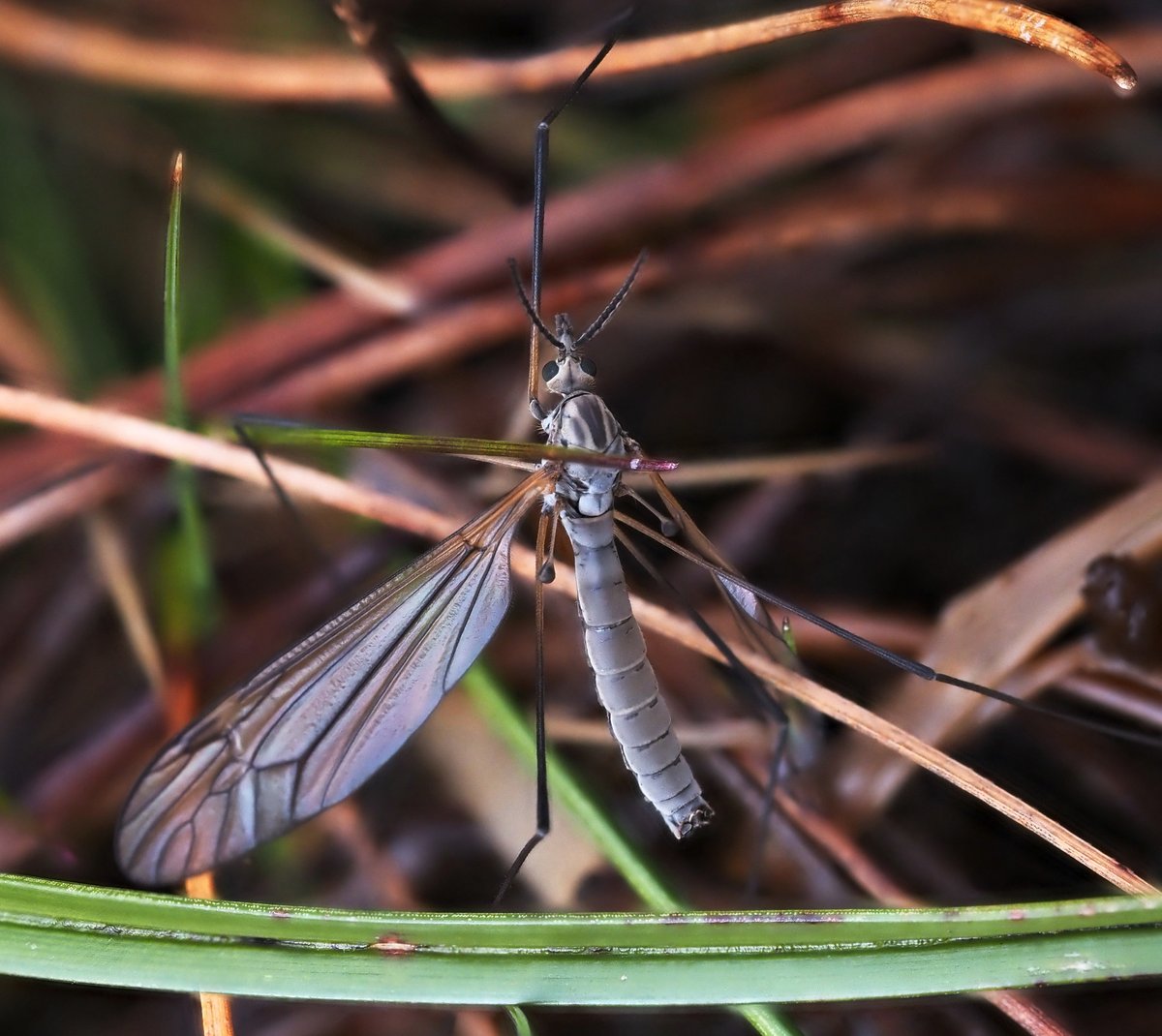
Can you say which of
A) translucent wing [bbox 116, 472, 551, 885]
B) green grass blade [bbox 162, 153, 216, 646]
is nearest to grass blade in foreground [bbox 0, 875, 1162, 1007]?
translucent wing [bbox 116, 472, 551, 885]

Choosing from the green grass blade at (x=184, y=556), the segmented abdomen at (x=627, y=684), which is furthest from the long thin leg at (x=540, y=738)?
the green grass blade at (x=184, y=556)

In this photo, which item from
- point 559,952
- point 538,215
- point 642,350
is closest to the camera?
point 559,952

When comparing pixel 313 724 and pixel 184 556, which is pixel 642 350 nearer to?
pixel 184 556

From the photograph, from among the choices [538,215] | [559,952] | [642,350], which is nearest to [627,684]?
[559,952]

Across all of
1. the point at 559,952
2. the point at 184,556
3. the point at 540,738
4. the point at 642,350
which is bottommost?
the point at 559,952

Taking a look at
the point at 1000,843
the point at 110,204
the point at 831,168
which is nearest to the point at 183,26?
the point at 110,204

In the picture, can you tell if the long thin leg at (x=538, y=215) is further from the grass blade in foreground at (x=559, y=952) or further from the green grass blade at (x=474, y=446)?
the grass blade in foreground at (x=559, y=952)

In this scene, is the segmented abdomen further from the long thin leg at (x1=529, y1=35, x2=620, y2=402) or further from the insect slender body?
the long thin leg at (x1=529, y1=35, x2=620, y2=402)
